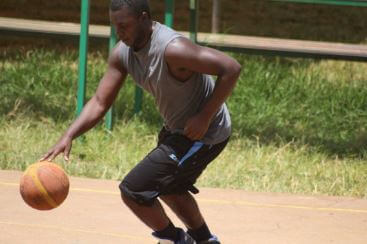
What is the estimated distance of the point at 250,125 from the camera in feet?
28.6

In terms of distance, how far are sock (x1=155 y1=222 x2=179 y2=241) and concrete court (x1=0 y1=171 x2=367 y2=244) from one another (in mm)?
546

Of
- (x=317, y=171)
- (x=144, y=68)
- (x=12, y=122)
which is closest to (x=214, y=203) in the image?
(x=317, y=171)

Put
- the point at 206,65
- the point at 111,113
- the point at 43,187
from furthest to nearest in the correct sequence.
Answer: the point at 111,113, the point at 43,187, the point at 206,65

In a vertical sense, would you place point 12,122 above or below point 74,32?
below

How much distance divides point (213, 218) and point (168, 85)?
5.25ft

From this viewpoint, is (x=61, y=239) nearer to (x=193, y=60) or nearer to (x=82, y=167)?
(x=193, y=60)

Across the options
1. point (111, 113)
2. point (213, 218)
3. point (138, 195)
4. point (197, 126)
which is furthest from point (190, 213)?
point (111, 113)

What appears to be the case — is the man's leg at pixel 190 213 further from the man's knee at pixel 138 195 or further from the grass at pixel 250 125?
the grass at pixel 250 125

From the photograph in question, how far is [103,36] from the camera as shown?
8.89 metres

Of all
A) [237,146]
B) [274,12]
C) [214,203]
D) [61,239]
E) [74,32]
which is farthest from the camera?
[274,12]

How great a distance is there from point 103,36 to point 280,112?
1997 mm

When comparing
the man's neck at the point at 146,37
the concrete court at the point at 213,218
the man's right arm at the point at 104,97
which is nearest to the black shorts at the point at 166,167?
the man's right arm at the point at 104,97

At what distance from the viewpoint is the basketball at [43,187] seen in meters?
4.26

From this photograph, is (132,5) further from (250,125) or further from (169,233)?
(250,125)
